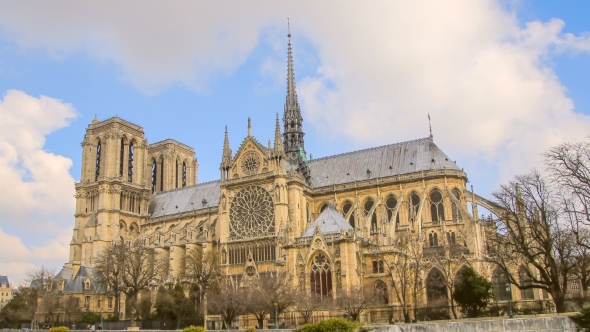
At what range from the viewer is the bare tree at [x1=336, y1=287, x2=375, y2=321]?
1487 inches

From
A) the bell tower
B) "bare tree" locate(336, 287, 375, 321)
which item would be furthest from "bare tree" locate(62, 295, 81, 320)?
"bare tree" locate(336, 287, 375, 321)

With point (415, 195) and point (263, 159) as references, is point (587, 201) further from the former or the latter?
point (263, 159)

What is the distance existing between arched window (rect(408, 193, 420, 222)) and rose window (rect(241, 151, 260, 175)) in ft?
55.8

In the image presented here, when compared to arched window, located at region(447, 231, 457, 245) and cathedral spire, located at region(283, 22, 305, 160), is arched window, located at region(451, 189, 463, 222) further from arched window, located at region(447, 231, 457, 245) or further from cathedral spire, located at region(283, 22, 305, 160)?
cathedral spire, located at region(283, 22, 305, 160)

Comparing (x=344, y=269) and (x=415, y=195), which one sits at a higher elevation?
(x=415, y=195)

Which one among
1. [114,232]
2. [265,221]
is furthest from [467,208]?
[114,232]

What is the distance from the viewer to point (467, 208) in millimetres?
57906

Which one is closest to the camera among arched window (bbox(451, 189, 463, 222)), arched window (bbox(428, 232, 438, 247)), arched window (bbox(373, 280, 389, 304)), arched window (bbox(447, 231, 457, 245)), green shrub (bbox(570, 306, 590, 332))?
green shrub (bbox(570, 306, 590, 332))

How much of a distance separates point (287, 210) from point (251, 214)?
14.4 ft

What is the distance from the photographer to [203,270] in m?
58.3

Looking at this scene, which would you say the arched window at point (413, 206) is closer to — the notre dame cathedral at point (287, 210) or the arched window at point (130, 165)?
the notre dame cathedral at point (287, 210)

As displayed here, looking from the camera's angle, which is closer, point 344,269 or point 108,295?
point 344,269

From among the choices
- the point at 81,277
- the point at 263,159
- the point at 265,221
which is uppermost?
the point at 263,159

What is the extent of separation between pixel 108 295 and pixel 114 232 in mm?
11962
